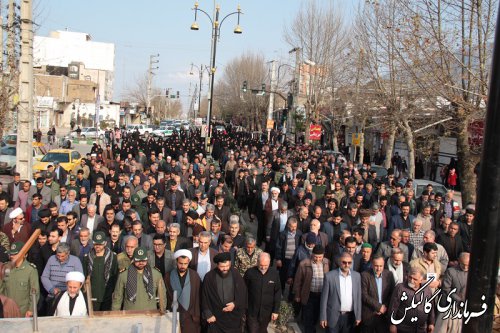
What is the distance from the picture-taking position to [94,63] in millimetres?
93688

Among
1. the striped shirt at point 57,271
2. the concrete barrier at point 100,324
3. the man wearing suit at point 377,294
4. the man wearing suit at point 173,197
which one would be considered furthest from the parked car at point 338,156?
the concrete barrier at point 100,324

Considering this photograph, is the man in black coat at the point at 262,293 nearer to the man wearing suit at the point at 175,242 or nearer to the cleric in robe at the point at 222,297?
the cleric in robe at the point at 222,297

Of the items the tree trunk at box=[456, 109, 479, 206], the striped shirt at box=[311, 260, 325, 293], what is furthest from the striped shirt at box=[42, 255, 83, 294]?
the tree trunk at box=[456, 109, 479, 206]

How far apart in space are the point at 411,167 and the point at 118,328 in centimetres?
1649

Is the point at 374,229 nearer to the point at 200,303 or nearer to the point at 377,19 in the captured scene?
the point at 200,303

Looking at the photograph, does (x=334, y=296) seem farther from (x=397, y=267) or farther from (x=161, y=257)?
(x=161, y=257)

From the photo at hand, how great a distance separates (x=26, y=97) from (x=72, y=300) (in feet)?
31.0

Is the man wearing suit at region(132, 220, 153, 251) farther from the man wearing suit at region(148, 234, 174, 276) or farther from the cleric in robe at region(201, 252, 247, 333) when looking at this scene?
the cleric in robe at region(201, 252, 247, 333)

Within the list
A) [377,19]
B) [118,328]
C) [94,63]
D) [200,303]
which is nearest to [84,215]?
[200,303]

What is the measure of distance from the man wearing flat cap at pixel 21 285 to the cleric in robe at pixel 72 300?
676 mm

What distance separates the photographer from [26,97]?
13.5 meters

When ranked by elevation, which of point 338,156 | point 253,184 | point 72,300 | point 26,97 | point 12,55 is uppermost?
point 12,55

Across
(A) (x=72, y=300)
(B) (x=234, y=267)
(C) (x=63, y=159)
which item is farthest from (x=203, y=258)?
(C) (x=63, y=159)

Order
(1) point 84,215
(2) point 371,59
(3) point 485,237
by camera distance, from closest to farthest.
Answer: (3) point 485,237
(1) point 84,215
(2) point 371,59
